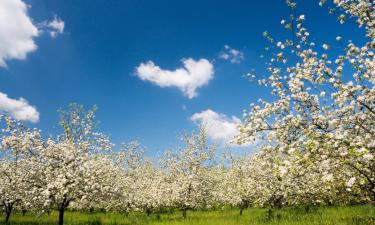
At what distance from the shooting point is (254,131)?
12469 millimetres

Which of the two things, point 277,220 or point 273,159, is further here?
point 277,220

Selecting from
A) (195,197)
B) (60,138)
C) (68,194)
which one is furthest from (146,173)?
(68,194)

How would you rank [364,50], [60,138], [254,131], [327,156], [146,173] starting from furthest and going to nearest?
[146,173]
[60,138]
[254,131]
[364,50]
[327,156]

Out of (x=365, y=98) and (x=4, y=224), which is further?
(x=4, y=224)

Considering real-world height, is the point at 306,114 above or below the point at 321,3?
below

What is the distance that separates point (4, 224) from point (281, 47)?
77.5ft

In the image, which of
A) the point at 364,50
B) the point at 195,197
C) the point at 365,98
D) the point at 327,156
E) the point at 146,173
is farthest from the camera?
the point at 146,173

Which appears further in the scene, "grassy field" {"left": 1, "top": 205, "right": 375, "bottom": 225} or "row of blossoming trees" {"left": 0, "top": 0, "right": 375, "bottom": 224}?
"grassy field" {"left": 1, "top": 205, "right": 375, "bottom": 225}

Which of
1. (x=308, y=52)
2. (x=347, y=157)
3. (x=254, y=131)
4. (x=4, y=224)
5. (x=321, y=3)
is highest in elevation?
(x=321, y=3)

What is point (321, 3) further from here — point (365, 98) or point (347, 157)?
point (347, 157)

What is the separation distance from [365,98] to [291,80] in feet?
9.84

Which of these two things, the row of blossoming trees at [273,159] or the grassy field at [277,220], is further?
the grassy field at [277,220]

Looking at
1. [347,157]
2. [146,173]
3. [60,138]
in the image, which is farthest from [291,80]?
[146,173]

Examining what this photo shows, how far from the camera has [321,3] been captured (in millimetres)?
12805
